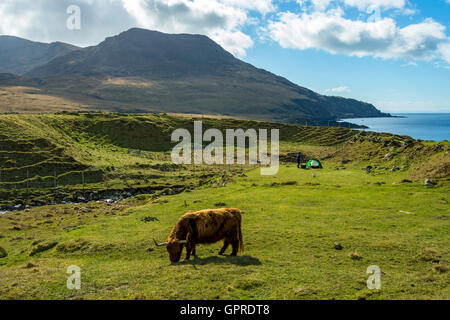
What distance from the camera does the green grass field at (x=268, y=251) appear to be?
13.3m

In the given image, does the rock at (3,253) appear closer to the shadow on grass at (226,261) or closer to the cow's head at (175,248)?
the cow's head at (175,248)

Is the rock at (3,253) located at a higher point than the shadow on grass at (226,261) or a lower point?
lower

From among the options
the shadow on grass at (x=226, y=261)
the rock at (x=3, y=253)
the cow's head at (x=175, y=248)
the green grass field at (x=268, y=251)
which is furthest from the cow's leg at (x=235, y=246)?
the rock at (x=3, y=253)

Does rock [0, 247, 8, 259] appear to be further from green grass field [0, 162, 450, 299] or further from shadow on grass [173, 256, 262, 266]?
shadow on grass [173, 256, 262, 266]

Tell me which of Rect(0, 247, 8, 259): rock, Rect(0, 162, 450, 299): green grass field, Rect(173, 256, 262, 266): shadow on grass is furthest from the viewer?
Rect(0, 247, 8, 259): rock

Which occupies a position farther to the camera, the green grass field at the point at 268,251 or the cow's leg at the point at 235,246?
the cow's leg at the point at 235,246

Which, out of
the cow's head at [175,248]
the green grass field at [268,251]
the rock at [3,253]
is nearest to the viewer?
the green grass field at [268,251]

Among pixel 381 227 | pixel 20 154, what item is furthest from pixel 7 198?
pixel 381 227

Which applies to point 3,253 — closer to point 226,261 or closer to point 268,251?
point 226,261

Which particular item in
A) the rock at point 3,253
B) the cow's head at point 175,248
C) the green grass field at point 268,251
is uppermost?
the cow's head at point 175,248

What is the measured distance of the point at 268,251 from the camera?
756 inches

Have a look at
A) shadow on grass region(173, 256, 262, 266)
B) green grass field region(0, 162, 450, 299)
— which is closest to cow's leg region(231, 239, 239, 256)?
green grass field region(0, 162, 450, 299)

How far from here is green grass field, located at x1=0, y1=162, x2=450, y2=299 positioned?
13.3m
